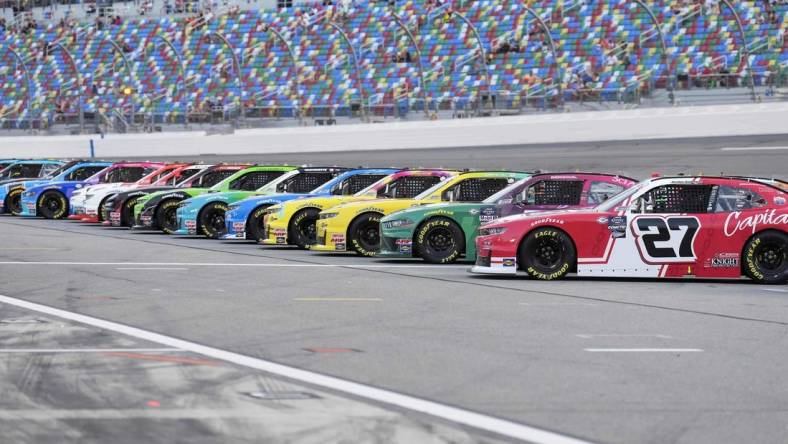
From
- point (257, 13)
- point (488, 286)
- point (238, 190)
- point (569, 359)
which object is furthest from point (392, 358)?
point (257, 13)

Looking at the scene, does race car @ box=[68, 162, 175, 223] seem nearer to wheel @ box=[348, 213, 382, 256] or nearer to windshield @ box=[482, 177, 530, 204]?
wheel @ box=[348, 213, 382, 256]

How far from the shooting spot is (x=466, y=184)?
1730cm

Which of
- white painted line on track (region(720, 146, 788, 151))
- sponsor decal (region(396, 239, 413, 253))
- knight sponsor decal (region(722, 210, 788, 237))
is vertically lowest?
sponsor decal (region(396, 239, 413, 253))

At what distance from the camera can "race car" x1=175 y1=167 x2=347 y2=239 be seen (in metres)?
21.3

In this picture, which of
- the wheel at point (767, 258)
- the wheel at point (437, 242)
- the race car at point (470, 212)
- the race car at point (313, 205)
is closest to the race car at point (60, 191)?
the race car at point (313, 205)

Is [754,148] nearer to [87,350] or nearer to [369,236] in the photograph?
[369,236]

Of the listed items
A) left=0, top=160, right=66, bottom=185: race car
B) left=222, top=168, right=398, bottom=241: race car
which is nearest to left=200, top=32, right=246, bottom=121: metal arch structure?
left=0, top=160, right=66, bottom=185: race car

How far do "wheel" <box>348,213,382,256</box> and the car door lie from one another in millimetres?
4634

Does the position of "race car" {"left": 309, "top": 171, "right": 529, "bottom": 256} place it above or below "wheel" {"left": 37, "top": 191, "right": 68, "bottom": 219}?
above

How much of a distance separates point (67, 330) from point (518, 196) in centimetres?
732

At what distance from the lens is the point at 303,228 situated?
63.3 ft

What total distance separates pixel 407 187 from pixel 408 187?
0.02m

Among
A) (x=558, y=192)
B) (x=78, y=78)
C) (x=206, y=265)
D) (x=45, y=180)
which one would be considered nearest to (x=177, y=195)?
(x=206, y=265)

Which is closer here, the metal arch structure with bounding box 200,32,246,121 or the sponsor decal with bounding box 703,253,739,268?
the sponsor decal with bounding box 703,253,739,268
